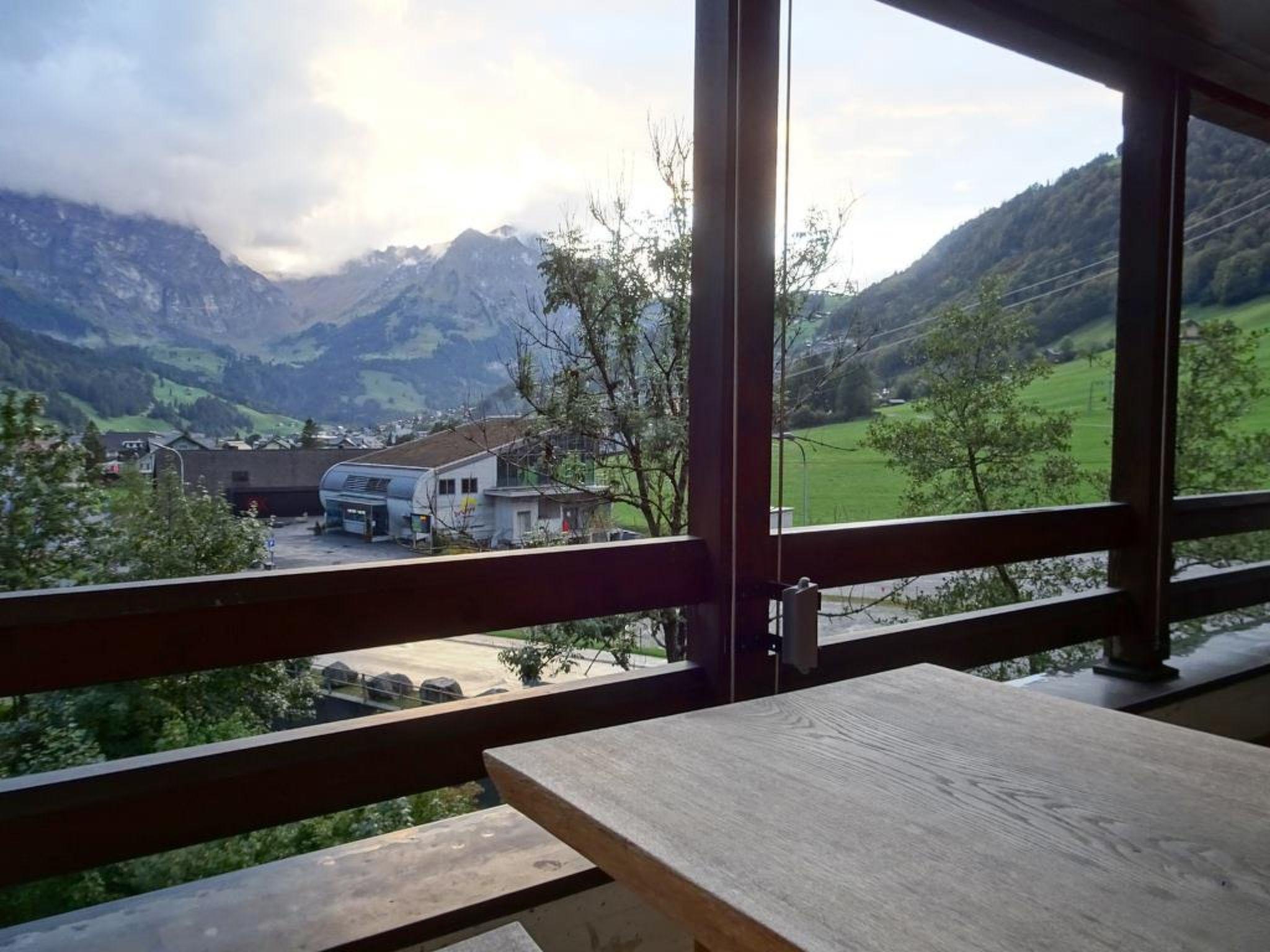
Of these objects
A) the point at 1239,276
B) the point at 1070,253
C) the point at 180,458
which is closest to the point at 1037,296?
the point at 1070,253

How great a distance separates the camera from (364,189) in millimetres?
1966

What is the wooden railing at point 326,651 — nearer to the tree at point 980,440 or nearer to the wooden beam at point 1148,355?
the wooden beam at point 1148,355

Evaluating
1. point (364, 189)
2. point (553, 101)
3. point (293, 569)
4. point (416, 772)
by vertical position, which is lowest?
point (416, 772)

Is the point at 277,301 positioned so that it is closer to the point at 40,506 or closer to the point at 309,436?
the point at 309,436

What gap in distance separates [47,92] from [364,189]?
606 mm

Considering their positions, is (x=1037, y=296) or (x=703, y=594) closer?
(x=703, y=594)

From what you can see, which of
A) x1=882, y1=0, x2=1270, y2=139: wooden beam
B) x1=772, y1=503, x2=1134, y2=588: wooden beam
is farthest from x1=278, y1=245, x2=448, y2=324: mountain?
x1=882, y1=0, x2=1270, y2=139: wooden beam

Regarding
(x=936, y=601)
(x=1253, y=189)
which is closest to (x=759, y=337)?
(x=936, y=601)

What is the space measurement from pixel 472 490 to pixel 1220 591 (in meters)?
2.88

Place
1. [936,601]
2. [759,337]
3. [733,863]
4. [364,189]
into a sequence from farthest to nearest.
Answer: [936,601], [364,189], [759,337], [733,863]

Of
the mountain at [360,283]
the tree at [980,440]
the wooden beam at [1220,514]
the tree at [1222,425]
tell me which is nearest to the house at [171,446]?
the mountain at [360,283]

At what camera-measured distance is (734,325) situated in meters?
1.79

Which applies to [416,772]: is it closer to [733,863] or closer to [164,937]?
[164,937]

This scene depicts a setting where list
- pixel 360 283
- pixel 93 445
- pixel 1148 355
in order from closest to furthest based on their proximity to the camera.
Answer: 1. pixel 93 445
2. pixel 360 283
3. pixel 1148 355
